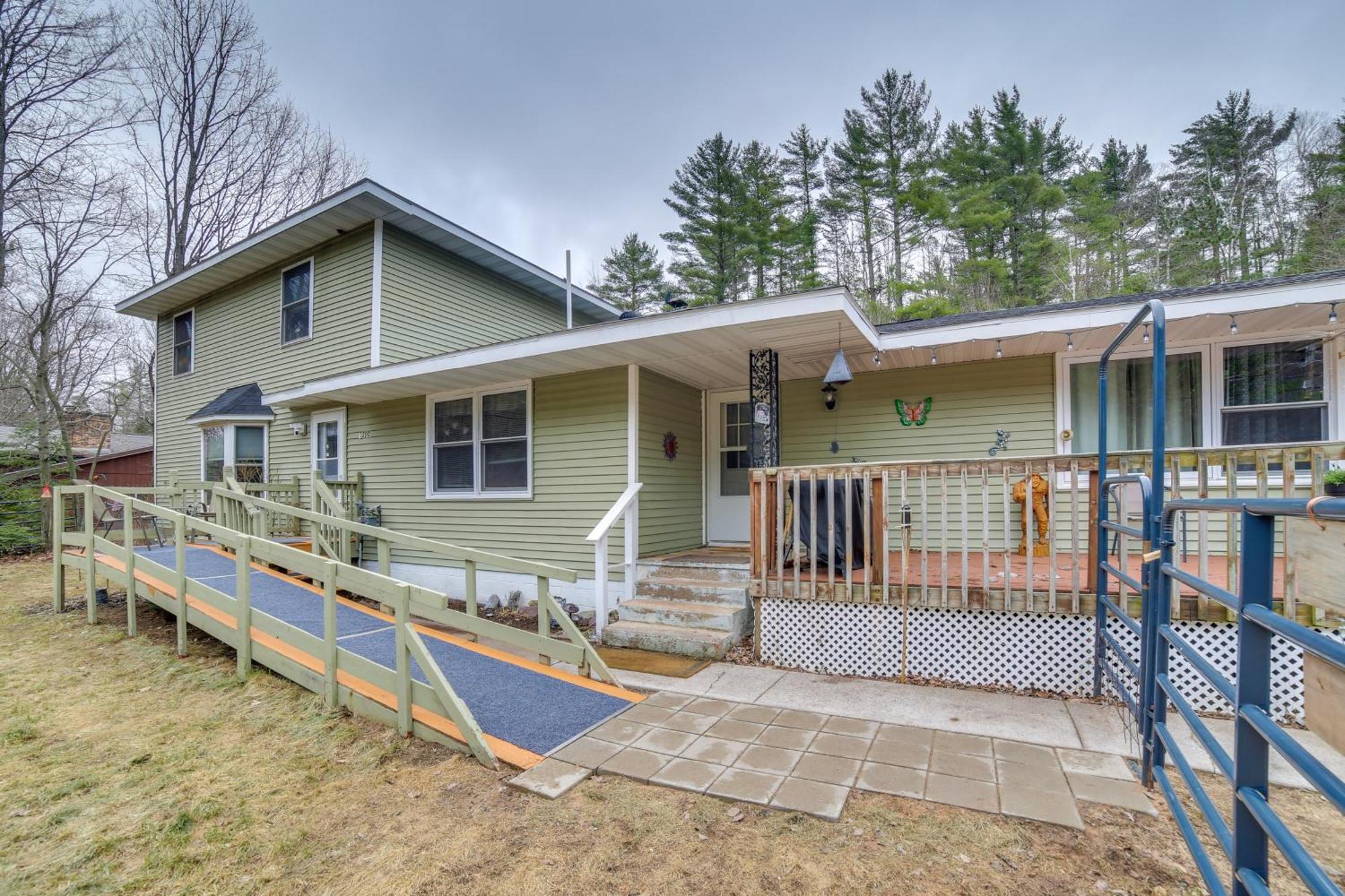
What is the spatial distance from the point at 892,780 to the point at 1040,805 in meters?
0.60

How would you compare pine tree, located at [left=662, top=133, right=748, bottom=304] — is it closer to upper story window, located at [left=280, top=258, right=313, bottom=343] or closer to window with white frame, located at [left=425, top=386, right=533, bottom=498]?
upper story window, located at [left=280, top=258, right=313, bottom=343]

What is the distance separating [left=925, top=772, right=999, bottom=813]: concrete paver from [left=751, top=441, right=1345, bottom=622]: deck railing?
1.16 meters

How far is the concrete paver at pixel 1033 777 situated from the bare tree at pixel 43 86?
18651mm

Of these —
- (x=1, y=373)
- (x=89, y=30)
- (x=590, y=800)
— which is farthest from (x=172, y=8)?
(x=590, y=800)

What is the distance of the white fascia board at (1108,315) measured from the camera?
14.7 feet

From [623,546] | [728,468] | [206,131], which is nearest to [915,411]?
[728,468]

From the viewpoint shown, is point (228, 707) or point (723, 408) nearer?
point (228, 707)

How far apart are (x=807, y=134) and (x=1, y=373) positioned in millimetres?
21628

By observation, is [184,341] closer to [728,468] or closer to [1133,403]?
[728,468]

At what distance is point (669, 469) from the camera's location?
6801 mm

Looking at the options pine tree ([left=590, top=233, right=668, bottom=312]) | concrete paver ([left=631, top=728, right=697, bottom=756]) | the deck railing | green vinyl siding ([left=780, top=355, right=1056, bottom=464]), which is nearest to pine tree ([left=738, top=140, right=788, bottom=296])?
pine tree ([left=590, top=233, right=668, bottom=312])

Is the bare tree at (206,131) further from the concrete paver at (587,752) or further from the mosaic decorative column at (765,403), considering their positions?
the concrete paver at (587,752)

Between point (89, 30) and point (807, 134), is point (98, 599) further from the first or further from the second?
point (807, 134)

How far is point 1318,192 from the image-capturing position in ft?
45.6
